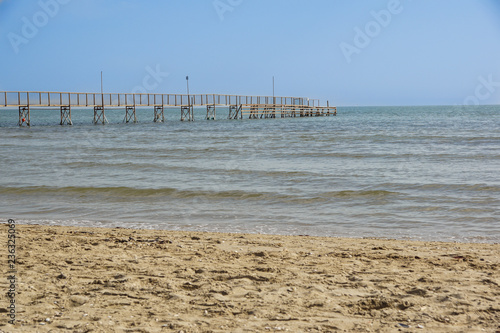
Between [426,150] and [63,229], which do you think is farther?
[426,150]

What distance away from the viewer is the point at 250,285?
4520mm

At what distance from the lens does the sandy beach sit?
3.66 metres

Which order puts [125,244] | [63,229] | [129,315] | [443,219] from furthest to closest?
[443,219] < [63,229] < [125,244] < [129,315]

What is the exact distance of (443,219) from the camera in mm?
7906

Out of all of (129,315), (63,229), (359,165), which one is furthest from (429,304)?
(359,165)

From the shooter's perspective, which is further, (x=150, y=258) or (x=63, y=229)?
(x=63, y=229)

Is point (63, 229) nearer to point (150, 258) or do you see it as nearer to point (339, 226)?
point (150, 258)

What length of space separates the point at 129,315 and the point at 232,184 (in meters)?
7.65

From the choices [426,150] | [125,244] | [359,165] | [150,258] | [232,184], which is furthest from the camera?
[426,150]

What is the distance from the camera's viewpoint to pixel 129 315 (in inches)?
150

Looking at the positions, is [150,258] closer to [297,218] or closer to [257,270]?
[257,270]

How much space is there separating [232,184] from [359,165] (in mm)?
4475

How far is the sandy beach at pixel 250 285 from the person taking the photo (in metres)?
3.66

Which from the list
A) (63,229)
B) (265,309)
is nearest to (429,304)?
(265,309)
